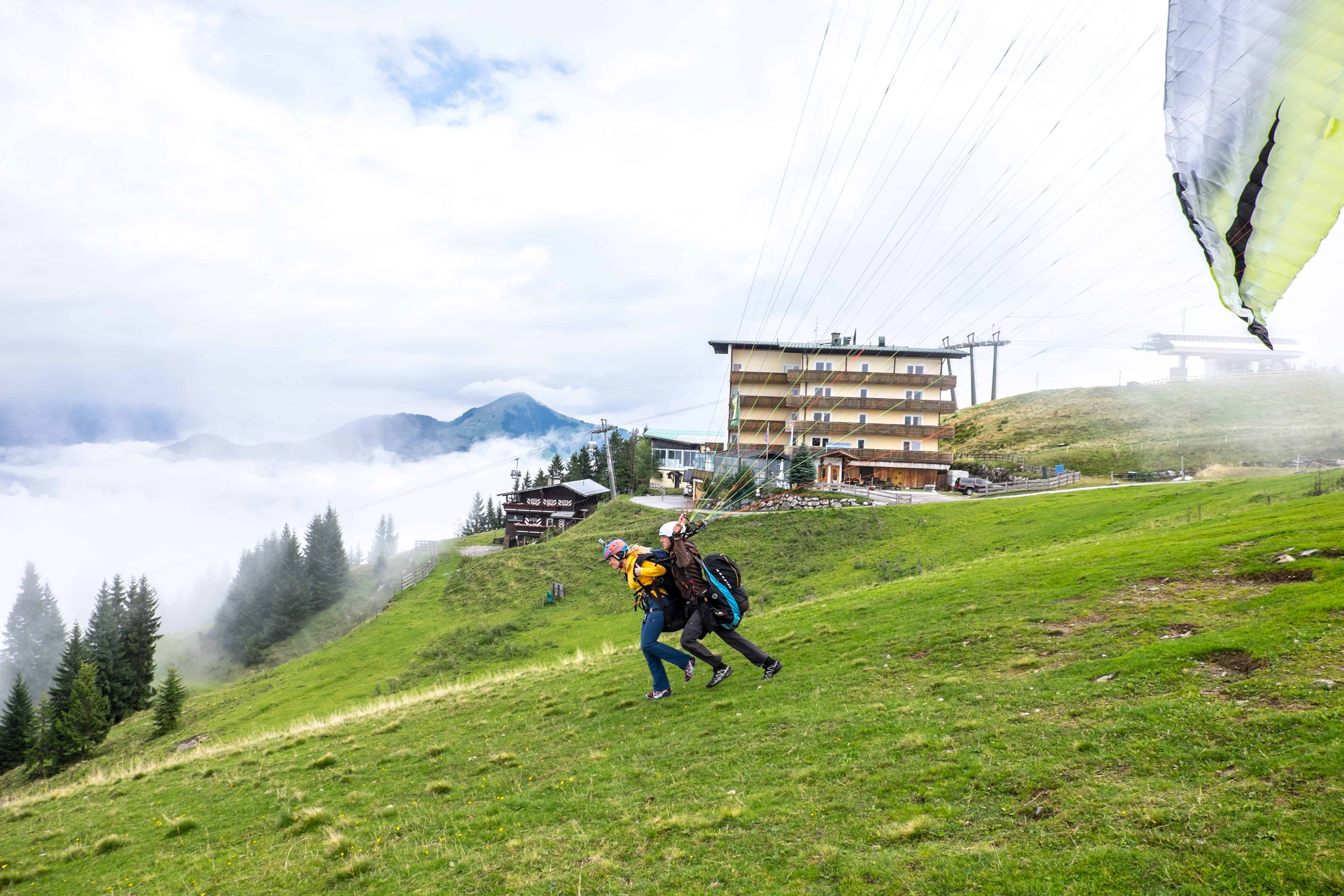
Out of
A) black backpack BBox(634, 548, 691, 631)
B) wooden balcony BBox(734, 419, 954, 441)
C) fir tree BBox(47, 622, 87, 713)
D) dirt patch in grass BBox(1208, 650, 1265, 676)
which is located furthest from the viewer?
wooden balcony BBox(734, 419, 954, 441)

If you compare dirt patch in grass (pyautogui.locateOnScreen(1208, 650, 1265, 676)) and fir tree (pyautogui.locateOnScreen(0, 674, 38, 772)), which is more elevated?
dirt patch in grass (pyautogui.locateOnScreen(1208, 650, 1265, 676))

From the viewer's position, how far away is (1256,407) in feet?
228

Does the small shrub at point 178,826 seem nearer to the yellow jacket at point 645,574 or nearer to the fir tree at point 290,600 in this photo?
the yellow jacket at point 645,574

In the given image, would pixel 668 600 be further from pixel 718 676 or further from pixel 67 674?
pixel 67 674

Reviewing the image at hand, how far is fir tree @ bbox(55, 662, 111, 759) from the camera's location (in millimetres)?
37281

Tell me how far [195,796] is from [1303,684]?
15.5 m

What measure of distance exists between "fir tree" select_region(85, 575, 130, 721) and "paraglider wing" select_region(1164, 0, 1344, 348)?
6696 cm

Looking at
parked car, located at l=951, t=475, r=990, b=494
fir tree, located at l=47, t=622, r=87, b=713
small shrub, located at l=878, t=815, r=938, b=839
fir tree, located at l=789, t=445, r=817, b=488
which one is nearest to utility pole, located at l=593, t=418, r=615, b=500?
fir tree, located at l=789, t=445, r=817, b=488

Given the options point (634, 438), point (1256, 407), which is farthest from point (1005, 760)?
point (1256, 407)

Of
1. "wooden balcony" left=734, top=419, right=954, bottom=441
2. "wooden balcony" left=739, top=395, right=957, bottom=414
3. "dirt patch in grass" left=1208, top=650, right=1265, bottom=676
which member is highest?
"wooden balcony" left=739, top=395, right=957, bottom=414

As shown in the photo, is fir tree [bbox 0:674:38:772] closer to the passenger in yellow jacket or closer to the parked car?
the passenger in yellow jacket

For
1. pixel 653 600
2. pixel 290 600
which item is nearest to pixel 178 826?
pixel 653 600

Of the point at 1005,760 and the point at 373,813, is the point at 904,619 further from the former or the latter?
the point at 373,813

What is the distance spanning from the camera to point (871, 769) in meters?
6.14
